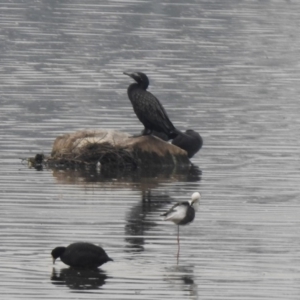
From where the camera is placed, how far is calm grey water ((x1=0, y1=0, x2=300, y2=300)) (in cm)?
1510

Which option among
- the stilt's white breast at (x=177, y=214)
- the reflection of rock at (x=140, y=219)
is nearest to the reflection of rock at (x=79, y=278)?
the reflection of rock at (x=140, y=219)

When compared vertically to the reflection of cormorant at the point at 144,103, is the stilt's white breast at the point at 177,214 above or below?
above

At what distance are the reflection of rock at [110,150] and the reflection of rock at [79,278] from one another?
286 inches

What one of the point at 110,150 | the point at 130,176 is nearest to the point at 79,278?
the point at 130,176

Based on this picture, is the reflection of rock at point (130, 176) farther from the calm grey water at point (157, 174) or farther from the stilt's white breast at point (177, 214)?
the stilt's white breast at point (177, 214)

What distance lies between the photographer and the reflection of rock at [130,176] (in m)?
21.3

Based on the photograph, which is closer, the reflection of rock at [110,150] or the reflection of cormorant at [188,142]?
the reflection of rock at [110,150]

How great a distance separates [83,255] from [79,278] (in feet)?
0.92

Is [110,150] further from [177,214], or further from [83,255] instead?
[83,255]

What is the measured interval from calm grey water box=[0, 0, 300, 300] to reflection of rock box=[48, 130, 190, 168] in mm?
539

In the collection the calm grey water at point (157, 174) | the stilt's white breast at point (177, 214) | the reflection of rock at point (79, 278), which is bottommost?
the calm grey water at point (157, 174)

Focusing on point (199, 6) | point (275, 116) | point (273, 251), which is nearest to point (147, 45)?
point (275, 116)

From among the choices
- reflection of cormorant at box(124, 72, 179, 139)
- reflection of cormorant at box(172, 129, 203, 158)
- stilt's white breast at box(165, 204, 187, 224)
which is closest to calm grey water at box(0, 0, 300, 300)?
reflection of cormorant at box(172, 129, 203, 158)

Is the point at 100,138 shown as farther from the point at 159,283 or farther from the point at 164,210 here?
the point at 159,283
